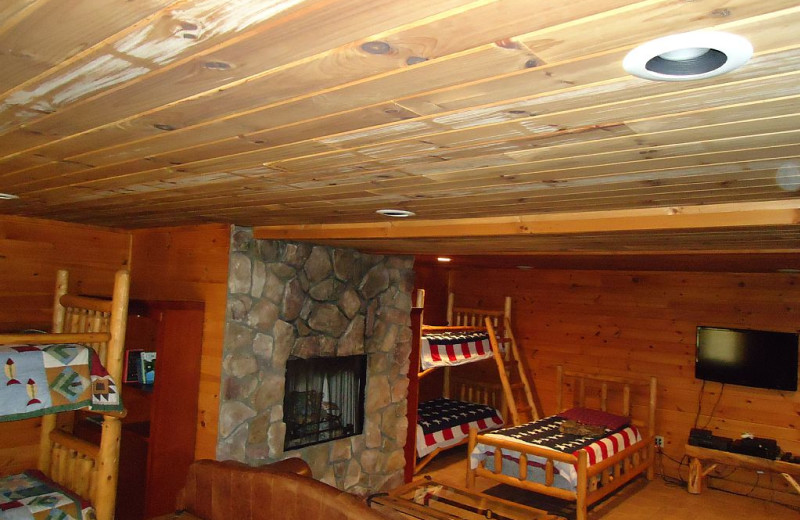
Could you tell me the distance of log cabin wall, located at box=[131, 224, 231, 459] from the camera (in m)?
3.49

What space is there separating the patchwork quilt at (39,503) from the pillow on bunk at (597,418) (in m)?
4.38

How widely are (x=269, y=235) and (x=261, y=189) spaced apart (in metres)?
1.35

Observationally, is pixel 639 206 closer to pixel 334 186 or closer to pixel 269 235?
pixel 334 186

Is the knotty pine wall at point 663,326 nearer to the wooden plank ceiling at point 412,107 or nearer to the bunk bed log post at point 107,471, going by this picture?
the wooden plank ceiling at point 412,107

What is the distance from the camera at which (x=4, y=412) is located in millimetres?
2404

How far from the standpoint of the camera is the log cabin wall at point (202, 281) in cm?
349

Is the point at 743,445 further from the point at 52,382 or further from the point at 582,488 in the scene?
the point at 52,382

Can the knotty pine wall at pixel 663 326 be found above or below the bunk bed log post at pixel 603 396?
above

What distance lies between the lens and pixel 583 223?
2.35 m

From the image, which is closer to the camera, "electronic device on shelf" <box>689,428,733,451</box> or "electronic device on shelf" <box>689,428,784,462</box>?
"electronic device on shelf" <box>689,428,784,462</box>

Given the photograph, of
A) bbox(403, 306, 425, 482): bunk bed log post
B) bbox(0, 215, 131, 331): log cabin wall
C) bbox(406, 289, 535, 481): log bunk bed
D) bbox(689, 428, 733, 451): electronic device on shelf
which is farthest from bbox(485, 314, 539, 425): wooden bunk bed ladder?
bbox(0, 215, 131, 331): log cabin wall

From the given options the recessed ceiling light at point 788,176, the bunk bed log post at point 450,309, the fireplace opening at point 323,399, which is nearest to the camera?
the recessed ceiling light at point 788,176

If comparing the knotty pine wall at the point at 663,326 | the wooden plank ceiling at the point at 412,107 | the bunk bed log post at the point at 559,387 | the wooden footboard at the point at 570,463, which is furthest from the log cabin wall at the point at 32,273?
the bunk bed log post at the point at 559,387

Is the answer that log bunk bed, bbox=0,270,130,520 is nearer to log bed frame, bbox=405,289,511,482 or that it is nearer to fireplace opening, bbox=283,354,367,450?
fireplace opening, bbox=283,354,367,450
